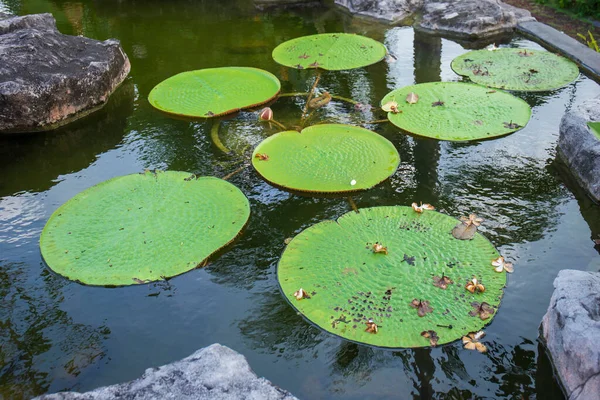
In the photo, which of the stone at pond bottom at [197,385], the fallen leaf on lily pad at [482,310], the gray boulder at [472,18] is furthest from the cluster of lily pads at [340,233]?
the gray boulder at [472,18]

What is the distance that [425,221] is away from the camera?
2.49m

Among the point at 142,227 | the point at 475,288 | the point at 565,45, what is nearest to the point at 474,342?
the point at 475,288

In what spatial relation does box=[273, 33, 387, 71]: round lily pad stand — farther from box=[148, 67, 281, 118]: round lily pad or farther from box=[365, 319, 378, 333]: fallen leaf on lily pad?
box=[365, 319, 378, 333]: fallen leaf on lily pad

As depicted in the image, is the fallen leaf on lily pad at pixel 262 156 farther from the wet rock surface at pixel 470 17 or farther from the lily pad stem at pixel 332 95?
the wet rock surface at pixel 470 17

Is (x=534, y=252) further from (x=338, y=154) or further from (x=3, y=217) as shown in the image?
(x=3, y=217)

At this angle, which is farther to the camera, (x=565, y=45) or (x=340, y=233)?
(x=565, y=45)

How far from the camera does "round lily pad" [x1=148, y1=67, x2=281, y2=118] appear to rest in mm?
3619

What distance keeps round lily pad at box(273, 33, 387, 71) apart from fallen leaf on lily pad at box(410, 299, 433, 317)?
2547 mm

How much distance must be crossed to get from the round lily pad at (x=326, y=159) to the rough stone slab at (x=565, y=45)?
195cm

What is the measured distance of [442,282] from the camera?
2.15m

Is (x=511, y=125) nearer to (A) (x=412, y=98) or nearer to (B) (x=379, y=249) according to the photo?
(A) (x=412, y=98)

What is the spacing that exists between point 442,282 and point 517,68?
2511 millimetres

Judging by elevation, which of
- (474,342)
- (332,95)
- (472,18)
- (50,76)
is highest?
(50,76)

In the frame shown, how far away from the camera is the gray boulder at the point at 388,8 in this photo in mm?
5234
